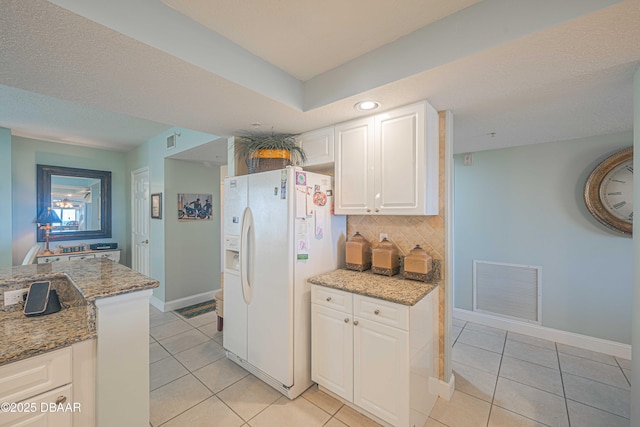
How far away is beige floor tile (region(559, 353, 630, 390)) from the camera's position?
7.29 ft

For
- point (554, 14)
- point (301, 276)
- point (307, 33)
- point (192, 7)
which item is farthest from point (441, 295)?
point (192, 7)

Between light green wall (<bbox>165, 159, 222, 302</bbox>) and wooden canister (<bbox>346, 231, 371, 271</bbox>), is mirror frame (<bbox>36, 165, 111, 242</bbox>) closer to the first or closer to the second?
light green wall (<bbox>165, 159, 222, 302</bbox>)

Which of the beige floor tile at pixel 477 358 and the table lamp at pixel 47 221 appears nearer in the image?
the beige floor tile at pixel 477 358

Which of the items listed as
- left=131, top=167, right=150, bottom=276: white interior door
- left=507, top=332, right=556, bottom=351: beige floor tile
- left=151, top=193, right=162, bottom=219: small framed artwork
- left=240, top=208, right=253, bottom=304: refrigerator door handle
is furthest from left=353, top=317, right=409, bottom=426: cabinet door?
left=131, top=167, right=150, bottom=276: white interior door

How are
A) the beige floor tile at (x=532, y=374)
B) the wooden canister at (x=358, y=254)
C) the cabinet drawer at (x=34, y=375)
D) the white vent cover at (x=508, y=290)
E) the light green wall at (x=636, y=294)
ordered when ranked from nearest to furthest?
1. the cabinet drawer at (x=34, y=375)
2. the light green wall at (x=636, y=294)
3. the beige floor tile at (x=532, y=374)
4. the wooden canister at (x=358, y=254)
5. the white vent cover at (x=508, y=290)

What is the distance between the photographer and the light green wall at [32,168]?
12.6 feet

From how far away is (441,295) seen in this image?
2070 mm

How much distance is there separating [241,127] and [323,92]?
3.04ft

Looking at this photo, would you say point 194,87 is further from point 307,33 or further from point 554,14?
point 554,14

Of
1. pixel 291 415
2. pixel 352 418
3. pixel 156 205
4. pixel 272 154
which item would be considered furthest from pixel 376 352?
pixel 156 205

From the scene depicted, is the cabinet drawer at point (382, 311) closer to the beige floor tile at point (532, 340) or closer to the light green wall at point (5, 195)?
the beige floor tile at point (532, 340)

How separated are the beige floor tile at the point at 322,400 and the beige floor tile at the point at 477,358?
1.35 metres

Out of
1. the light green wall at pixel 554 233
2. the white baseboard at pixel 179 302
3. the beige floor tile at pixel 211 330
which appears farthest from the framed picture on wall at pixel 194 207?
the light green wall at pixel 554 233

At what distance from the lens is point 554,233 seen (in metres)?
2.95
